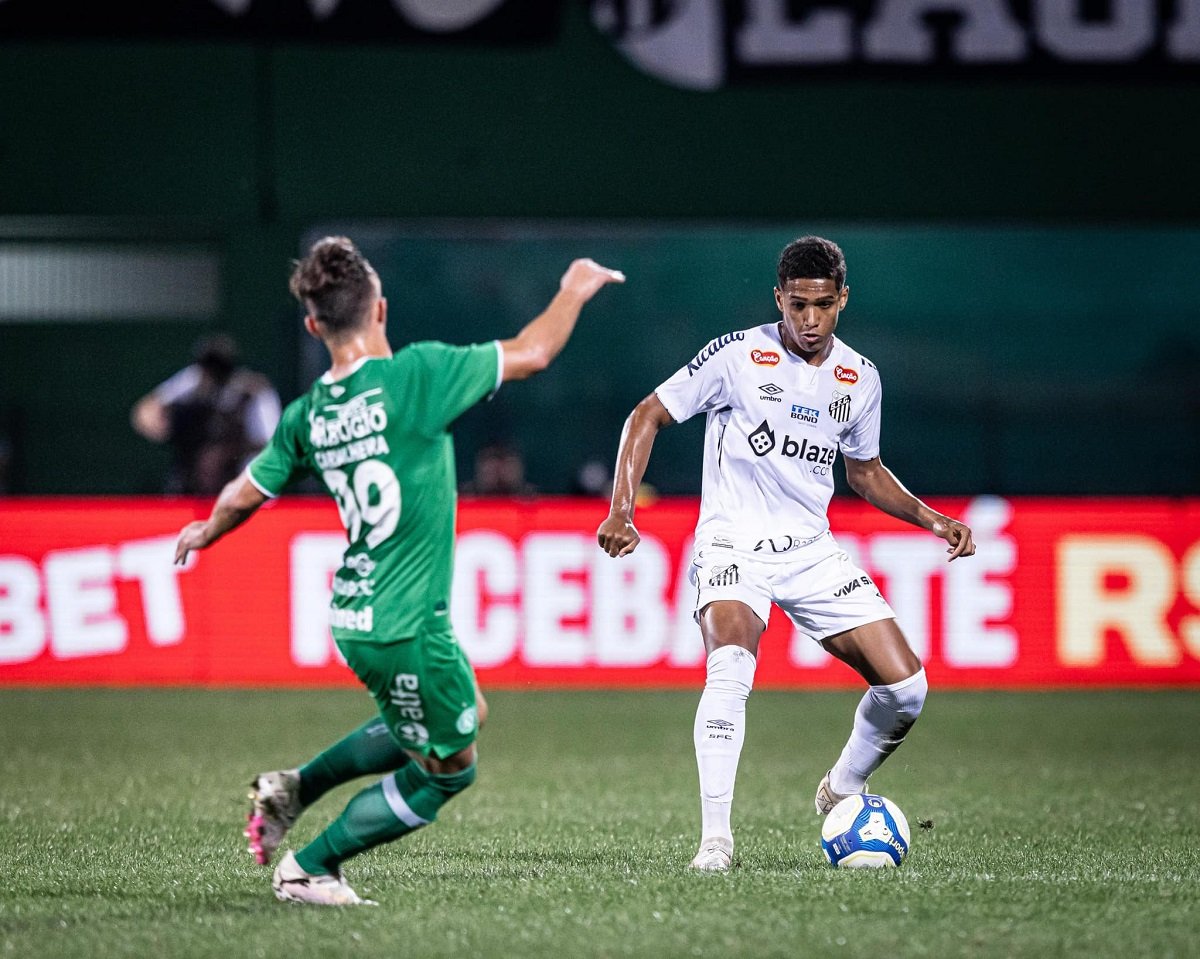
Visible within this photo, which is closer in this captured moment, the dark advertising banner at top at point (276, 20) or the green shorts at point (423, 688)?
the green shorts at point (423, 688)

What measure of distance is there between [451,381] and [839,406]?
1862 millimetres

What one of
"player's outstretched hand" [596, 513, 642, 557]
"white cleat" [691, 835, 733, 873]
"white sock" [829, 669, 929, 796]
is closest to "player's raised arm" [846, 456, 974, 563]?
"white sock" [829, 669, 929, 796]

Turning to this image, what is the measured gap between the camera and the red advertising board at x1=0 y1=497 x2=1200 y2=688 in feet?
42.1

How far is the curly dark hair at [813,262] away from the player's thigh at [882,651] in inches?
48.7

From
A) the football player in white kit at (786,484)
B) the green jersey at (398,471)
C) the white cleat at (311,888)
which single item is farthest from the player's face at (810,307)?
the white cleat at (311,888)

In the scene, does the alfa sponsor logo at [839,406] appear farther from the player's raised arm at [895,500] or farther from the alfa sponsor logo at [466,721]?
the alfa sponsor logo at [466,721]

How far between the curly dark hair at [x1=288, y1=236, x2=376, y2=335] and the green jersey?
0.49 ft

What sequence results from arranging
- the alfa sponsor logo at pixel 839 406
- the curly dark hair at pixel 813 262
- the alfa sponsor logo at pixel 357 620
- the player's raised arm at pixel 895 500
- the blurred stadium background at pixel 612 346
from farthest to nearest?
1. the blurred stadium background at pixel 612 346
2. the player's raised arm at pixel 895 500
3. the alfa sponsor logo at pixel 839 406
4. the curly dark hair at pixel 813 262
5. the alfa sponsor logo at pixel 357 620

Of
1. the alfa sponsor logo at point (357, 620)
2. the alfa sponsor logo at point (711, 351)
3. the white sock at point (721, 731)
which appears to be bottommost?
the white sock at point (721, 731)

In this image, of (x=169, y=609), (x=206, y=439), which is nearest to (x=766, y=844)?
(x=169, y=609)

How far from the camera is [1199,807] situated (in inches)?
312

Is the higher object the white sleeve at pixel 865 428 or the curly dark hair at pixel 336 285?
the curly dark hair at pixel 336 285

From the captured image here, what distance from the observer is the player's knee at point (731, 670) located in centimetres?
614

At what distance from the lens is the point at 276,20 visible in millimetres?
16781
